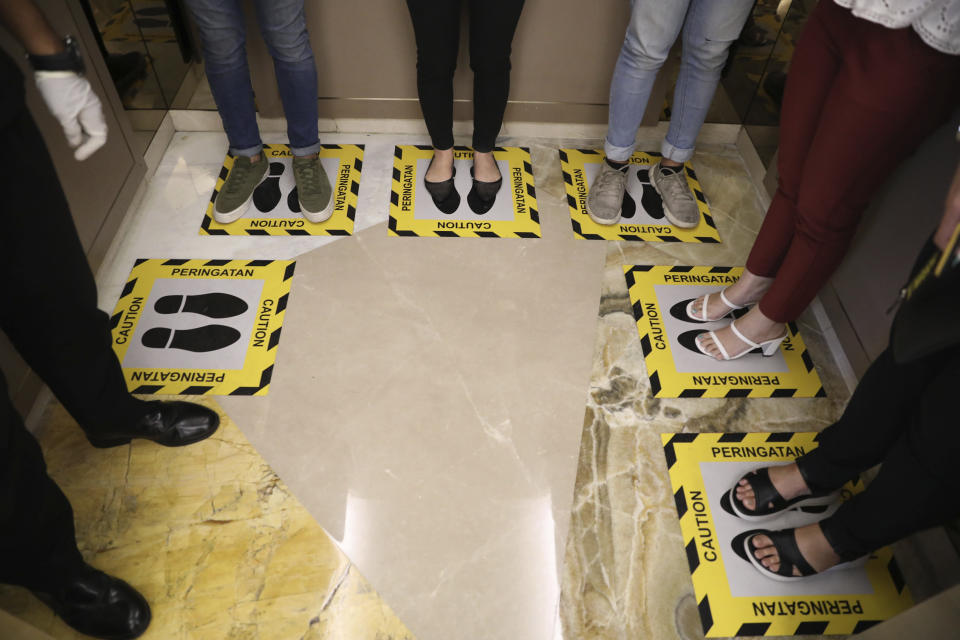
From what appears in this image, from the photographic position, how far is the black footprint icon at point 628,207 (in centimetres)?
209

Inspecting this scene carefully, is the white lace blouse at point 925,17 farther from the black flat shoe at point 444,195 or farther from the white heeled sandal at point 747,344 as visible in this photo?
the black flat shoe at point 444,195

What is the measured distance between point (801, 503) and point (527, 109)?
1.64 m

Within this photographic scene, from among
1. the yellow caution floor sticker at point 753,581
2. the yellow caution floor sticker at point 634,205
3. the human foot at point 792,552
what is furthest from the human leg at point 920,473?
the yellow caution floor sticker at point 634,205

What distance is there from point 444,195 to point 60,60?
122 centimetres

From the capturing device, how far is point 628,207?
2113 millimetres

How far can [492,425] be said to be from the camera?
1.53 metres

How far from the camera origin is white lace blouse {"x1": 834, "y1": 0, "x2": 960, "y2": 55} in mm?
966

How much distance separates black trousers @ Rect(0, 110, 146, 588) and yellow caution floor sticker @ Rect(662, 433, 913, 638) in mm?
1270

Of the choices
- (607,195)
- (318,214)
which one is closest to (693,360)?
(607,195)

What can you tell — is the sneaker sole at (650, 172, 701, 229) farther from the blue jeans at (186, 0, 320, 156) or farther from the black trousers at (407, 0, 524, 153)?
the blue jeans at (186, 0, 320, 156)

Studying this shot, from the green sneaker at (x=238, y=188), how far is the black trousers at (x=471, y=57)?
2.10ft

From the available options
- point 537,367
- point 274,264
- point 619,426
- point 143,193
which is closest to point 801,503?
point 619,426

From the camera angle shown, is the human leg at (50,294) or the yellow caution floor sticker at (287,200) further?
the yellow caution floor sticker at (287,200)

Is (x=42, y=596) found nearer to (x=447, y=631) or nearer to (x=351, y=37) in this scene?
(x=447, y=631)
